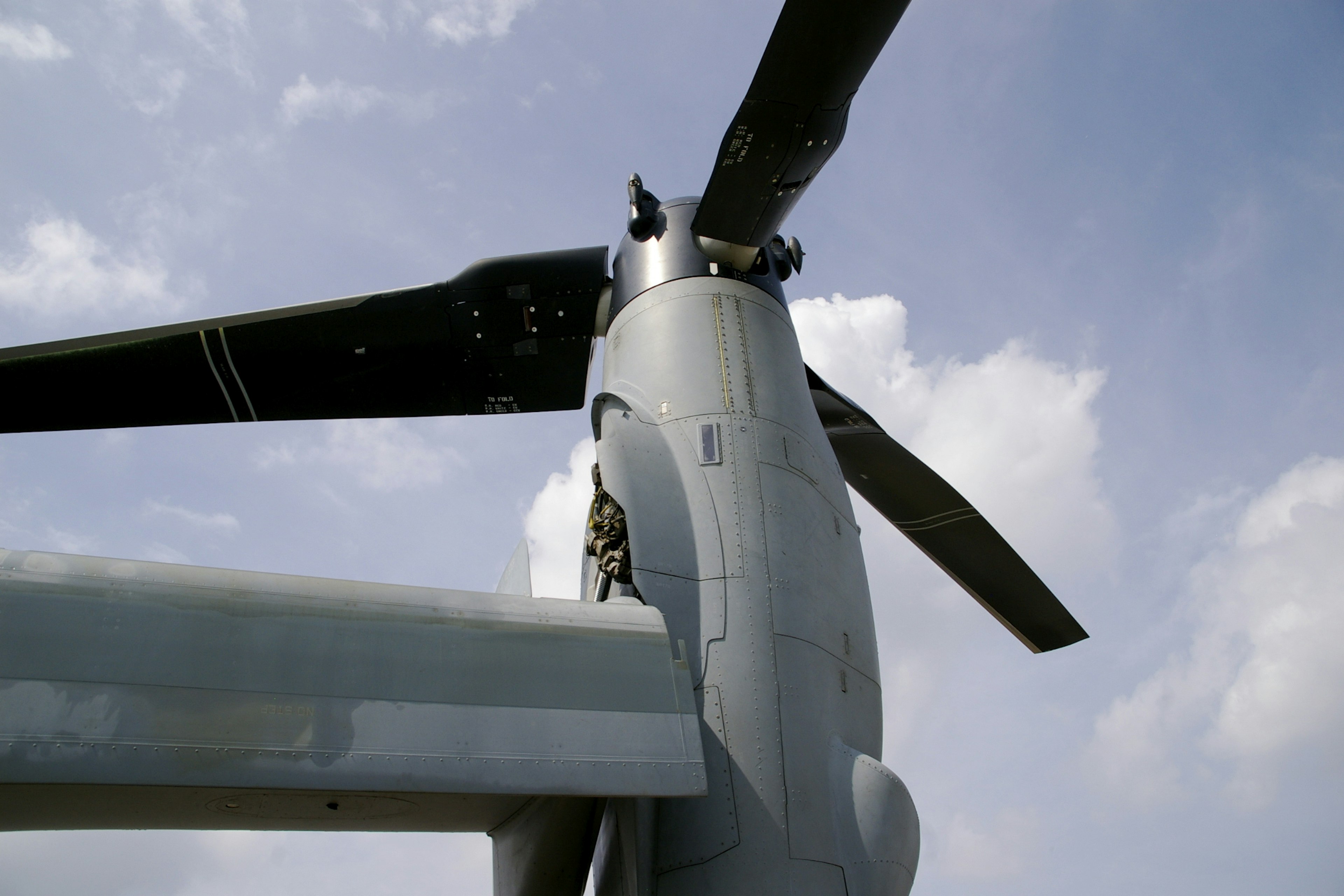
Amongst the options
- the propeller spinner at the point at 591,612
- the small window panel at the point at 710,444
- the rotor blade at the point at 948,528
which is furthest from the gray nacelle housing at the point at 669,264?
the small window panel at the point at 710,444

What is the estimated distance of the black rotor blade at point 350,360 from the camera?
848 cm

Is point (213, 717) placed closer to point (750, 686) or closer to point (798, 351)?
point (750, 686)

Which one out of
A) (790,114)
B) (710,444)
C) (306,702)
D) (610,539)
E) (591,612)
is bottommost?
(306,702)

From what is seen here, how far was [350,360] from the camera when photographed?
929 cm

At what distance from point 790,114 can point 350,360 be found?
5.09 meters

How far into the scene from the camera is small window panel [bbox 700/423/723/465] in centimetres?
728

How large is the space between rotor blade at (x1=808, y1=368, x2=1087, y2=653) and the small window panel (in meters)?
2.38

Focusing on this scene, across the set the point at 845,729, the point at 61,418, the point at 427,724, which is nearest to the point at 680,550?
the point at 845,729

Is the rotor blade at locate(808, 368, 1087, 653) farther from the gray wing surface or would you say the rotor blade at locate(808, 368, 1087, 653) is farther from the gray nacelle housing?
the gray wing surface

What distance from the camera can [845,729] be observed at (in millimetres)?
6402

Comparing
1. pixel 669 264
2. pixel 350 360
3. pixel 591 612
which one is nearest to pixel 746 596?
pixel 591 612

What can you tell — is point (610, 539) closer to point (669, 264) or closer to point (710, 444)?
point (710, 444)

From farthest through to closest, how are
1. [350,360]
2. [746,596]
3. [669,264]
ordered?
[350,360] → [669,264] → [746,596]

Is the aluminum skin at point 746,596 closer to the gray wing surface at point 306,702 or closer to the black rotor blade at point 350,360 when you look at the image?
the gray wing surface at point 306,702
